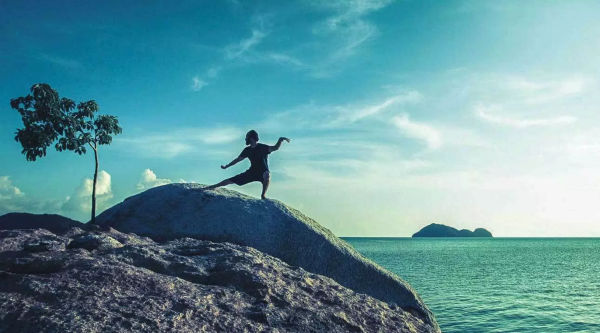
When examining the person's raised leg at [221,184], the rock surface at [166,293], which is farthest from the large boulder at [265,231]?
the rock surface at [166,293]

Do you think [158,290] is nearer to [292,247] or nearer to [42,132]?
[292,247]

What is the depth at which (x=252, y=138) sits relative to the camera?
41.9 feet

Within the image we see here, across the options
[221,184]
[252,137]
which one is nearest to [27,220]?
[221,184]

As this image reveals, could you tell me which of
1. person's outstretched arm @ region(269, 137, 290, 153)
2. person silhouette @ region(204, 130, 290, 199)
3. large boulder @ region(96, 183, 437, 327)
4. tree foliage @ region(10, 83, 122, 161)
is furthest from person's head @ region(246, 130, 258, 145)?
tree foliage @ region(10, 83, 122, 161)

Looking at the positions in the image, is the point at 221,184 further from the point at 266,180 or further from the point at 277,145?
the point at 277,145

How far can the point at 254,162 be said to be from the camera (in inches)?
504

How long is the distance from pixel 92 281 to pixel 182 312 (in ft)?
4.07

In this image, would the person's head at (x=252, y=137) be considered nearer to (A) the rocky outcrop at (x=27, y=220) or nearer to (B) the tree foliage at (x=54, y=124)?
(A) the rocky outcrop at (x=27, y=220)

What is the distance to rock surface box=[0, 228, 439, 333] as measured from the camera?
15.6 feet

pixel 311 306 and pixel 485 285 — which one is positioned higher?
pixel 311 306

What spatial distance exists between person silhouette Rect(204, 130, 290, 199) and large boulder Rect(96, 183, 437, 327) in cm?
88

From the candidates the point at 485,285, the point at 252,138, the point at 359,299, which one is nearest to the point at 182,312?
the point at 359,299

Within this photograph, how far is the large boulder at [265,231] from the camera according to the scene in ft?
33.9

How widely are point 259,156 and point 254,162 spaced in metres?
0.24
